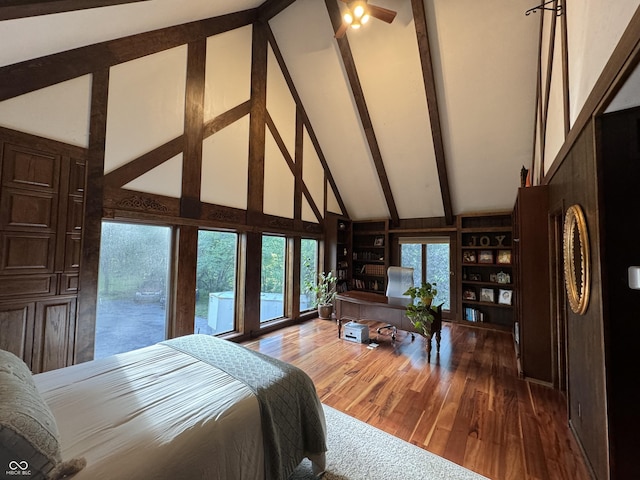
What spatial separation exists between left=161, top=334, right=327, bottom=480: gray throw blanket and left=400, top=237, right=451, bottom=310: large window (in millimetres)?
4569

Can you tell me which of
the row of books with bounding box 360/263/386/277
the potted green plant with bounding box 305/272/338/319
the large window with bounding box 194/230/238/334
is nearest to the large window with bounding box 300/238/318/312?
the potted green plant with bounding box 305/272/338/319

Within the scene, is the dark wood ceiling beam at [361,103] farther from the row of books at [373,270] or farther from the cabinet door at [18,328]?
the cabinet door at [18,328]

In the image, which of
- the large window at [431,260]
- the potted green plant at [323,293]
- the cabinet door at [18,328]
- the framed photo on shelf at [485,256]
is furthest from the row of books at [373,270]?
the cabinet door at [18,328]

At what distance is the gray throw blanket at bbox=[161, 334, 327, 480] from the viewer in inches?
55.6

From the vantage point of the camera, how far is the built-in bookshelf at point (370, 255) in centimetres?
666

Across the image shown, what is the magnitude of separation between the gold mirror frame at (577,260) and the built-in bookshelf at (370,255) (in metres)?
4.43

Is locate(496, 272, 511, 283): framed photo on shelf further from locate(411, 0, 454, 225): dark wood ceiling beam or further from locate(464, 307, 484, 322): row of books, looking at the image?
locate(411, 0, 454, 225): dark wood ceiling beam

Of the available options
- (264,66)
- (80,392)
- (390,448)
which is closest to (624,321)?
(390,448)

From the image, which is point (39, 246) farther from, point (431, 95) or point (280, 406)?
point (431, 95)

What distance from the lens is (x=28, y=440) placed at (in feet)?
2.80

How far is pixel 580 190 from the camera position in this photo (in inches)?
72.8

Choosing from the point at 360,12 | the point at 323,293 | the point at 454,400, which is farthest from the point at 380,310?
the point at 360,12

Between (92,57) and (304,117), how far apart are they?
3.58m

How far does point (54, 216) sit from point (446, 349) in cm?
503
